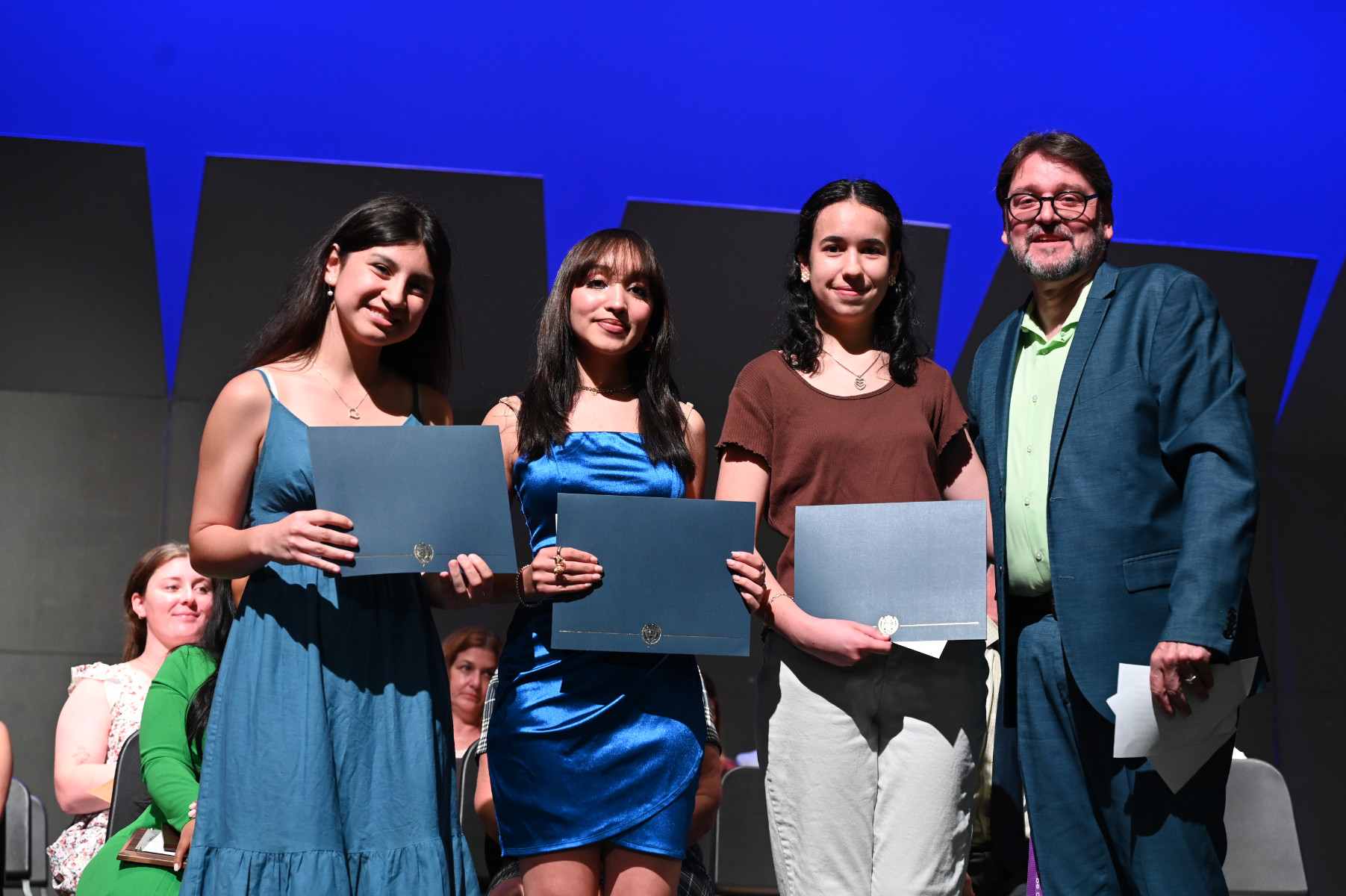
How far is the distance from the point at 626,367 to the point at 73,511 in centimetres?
271

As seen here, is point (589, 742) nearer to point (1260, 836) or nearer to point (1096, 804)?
point (1096, 804)

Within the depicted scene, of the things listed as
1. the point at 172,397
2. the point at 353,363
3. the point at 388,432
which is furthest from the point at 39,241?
the point at 388,432

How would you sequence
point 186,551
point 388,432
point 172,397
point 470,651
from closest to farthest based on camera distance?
point 388,432 → point 186,551 → point 470,651 → point 172,397

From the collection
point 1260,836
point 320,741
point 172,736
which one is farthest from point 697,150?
point 320,741

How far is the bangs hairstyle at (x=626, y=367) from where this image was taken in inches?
84.3

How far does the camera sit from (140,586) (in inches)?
133

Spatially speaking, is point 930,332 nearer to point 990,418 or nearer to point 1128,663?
point 990,418

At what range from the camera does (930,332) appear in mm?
4461

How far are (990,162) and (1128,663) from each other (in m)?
2.89

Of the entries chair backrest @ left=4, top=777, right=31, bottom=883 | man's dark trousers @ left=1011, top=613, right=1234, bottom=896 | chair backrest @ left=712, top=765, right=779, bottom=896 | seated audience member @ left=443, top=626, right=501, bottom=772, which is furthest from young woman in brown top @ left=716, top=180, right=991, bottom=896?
chair backrest @ left=4, top=777, right=31, bottom=883

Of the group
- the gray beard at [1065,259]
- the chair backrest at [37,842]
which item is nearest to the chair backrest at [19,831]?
the chair backrest at [37,842]

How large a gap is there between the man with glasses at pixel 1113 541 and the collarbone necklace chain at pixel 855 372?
0.24 m

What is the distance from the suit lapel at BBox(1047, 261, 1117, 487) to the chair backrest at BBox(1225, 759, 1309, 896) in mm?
1787

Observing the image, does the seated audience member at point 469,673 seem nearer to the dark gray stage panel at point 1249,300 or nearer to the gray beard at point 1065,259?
the dark gray stage panel at point 1249,300
